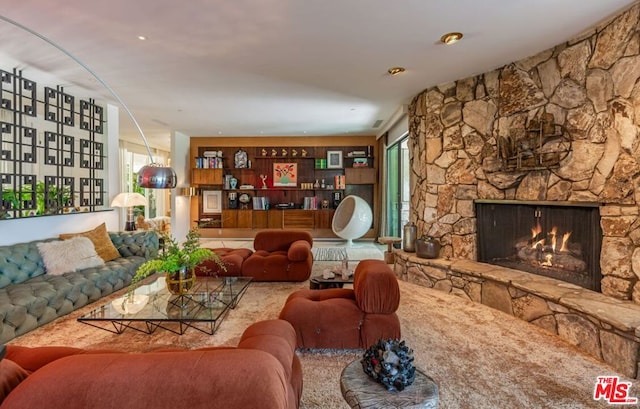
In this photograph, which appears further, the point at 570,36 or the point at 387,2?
the point at 570,36

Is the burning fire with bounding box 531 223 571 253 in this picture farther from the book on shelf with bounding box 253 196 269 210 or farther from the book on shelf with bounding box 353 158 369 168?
the book on shelf with bounding box 253 196 269 210

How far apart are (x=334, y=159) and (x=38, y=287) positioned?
6446mm

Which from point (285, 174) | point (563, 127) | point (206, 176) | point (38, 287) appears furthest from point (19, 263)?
point (285, 174)

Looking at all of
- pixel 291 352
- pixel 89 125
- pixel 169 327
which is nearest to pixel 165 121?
pixel 89 125

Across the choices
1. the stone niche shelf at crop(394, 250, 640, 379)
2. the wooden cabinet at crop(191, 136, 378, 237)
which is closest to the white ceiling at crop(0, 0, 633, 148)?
the stone niche shelf at crop(394, 250, 640, 379)

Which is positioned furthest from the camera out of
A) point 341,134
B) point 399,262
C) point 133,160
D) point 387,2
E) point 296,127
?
point 133,160

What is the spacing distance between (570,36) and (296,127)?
202 inches

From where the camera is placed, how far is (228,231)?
8.45m

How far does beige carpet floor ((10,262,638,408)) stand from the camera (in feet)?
6.50

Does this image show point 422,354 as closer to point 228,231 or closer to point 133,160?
point 228,231

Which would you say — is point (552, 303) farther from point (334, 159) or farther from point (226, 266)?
point (334, 159)

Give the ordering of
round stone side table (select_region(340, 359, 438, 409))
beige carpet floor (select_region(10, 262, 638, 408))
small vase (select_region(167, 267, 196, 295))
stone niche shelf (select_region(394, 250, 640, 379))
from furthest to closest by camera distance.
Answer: small vase (select_region(167, 267, 196, 295)) → stone niche shelf (select_region(394, 250, 640, 379)) → beige carpet floor (select_region(10, 262, 638, 408)) → round stone side table (select_region(340, 359, 438, 409))

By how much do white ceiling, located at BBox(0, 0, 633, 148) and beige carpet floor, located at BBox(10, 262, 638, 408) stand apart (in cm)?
268

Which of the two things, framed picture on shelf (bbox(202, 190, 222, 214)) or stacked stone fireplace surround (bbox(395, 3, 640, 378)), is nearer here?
stacked stone fireplace surround (bbox(395, 3, 640, 378))
